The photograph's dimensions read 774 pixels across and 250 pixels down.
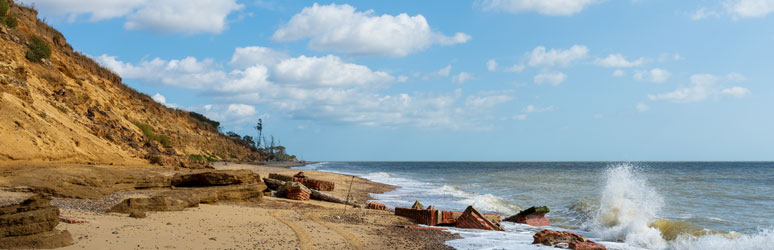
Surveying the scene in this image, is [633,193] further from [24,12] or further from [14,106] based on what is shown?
[24,12]

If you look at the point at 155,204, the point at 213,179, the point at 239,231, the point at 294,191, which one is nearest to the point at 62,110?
the point at 213,179

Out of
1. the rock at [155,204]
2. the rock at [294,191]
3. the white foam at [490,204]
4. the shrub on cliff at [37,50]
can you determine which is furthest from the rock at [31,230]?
the shrub on cliff at [37,50]

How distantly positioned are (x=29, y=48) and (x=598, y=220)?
24.3 metres

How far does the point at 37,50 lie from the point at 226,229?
20.5 meters

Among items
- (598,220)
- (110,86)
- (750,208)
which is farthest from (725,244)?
(110,86)

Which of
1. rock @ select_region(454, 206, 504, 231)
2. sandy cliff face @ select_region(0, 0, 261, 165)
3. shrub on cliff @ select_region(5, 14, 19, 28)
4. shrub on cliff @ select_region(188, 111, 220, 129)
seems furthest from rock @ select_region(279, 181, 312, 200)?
shrub on cliff @ select_region(188, 111, 220, 129)

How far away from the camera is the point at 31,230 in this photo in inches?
222

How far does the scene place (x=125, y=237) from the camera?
6.41m

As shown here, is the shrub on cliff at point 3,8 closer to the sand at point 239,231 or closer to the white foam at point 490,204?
the sand at point 239,231

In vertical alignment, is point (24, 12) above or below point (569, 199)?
above

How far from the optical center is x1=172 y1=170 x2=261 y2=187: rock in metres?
12.8

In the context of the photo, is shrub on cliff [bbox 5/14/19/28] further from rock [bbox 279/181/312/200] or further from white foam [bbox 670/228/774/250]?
white foam [bbox 670/228/774/250]

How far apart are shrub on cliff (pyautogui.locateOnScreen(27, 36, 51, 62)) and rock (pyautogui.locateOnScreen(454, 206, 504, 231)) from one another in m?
21.0

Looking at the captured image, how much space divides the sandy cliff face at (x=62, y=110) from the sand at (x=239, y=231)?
24.9 feet
